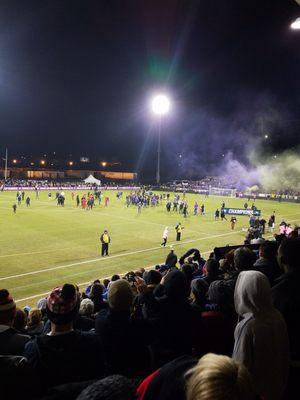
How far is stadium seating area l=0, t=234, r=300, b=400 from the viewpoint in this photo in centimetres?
167

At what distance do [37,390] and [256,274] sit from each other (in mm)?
2027

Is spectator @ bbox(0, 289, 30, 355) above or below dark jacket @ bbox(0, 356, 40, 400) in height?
below

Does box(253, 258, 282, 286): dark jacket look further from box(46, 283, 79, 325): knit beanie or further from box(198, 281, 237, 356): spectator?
box(46, 283, 79, 325): knit beanie

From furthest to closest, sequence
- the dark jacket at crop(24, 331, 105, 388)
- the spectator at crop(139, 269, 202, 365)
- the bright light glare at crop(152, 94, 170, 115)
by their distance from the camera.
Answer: the bright light glare at crop(152, 94, 170, 115) < the spectator at crop(139, 269, 202, 365) < the dark jacket at crop(24, 331, 105, 388)

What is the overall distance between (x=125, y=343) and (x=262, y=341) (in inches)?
47.0

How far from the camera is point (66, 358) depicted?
2.73 meters

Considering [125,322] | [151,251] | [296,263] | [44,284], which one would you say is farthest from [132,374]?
[151,251]

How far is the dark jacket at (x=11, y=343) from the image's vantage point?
330 centimetres

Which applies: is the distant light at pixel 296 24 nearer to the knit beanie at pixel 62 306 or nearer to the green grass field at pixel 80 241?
the knit beanie at pixel 62 306

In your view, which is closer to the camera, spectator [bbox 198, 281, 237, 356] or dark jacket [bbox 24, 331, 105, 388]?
dark jacket [bbox 24, 331, 105, 388]

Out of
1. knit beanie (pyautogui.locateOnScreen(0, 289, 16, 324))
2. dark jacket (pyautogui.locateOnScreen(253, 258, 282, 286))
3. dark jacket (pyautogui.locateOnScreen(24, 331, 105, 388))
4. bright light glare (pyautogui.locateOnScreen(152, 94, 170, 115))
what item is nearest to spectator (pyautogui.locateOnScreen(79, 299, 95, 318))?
knit beanie (pyautogui.locateOnScreen(0, 289, 16, 324))

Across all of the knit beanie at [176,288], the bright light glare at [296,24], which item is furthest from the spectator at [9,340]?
the bright light glare at [296,24]

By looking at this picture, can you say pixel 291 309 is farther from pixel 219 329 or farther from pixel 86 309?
pixel 86 309

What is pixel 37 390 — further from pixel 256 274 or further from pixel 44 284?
pixel 44 284
